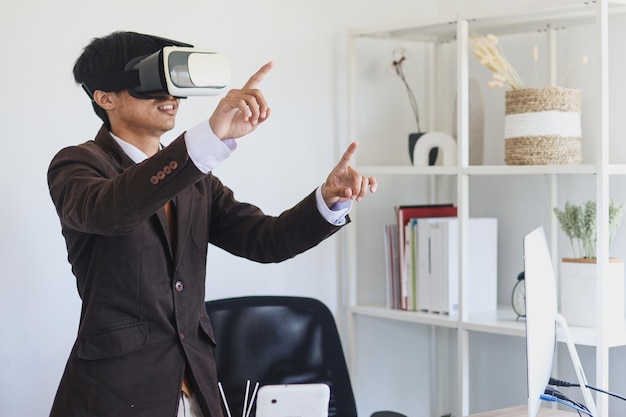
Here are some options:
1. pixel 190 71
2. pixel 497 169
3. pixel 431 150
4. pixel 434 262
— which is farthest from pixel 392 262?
pixel 190 71

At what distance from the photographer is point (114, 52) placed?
1.75 meters

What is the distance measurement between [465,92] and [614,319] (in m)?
0.78

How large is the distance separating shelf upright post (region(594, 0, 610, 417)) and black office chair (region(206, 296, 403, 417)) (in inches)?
23.5

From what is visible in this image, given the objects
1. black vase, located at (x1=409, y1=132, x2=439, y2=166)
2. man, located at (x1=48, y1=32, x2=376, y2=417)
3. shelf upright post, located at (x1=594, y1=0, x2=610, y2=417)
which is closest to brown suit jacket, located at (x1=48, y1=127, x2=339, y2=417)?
man, located at (x1=48, y1=32, x2=376, y2=417)

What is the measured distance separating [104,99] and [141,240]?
304mm

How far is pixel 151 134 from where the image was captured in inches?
70.8

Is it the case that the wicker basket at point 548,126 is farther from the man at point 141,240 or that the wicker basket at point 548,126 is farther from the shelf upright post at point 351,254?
the man at point 141,240

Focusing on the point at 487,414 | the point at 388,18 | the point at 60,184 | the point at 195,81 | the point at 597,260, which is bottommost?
the point at 487,414

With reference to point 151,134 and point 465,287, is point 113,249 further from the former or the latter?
point 465,287

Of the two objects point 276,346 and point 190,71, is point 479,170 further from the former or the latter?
point 190,71

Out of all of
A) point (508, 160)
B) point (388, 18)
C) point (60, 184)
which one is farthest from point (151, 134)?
point (388, 18)

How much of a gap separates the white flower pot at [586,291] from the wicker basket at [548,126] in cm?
30

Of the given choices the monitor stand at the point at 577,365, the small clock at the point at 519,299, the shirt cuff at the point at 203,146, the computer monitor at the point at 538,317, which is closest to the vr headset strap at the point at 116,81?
the shirt cuff at the point at 203,146

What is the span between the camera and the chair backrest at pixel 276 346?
252 centimetres
